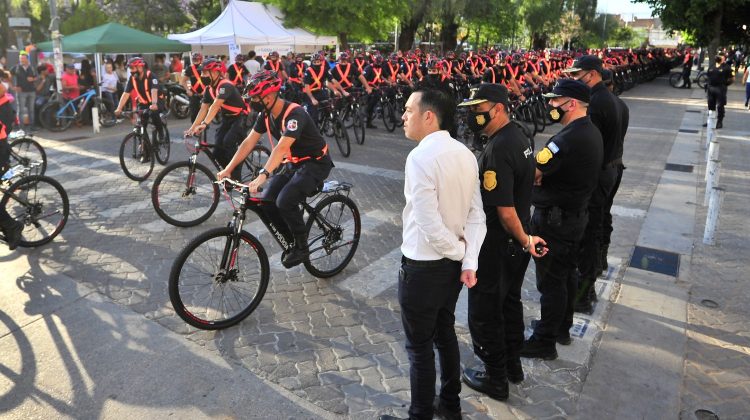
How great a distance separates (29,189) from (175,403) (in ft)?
12.8

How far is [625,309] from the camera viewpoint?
4.93m

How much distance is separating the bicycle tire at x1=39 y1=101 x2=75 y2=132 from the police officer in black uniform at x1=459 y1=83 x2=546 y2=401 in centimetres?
1393

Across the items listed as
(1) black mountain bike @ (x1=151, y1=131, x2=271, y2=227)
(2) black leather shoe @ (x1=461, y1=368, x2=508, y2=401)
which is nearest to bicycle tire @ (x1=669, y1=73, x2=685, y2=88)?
(1) black mountain bike @ (x1=151, y1=131, x2=271, y2=227)

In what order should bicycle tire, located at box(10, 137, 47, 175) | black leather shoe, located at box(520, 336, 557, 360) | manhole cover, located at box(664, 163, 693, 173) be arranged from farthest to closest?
manhole cover, located at box(664, 163, 693, 173), bicycle tire, located at box(10, 137, 47, 175), black leather shoe, located at box(520, 336, 557, 360)

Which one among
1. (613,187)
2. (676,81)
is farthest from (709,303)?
(676,81)

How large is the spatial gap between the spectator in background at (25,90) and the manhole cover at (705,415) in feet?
51.0

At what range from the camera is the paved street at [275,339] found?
3570 millimetres

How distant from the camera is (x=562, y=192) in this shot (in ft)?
12.5

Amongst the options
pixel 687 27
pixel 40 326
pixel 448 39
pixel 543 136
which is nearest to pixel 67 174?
pixel 40 326

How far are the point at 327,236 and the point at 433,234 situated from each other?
289cm

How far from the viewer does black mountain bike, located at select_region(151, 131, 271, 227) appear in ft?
22.0

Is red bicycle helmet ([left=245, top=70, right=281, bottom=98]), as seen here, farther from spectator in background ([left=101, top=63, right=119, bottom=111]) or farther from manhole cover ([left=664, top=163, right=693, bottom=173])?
spectator in background ([left=101, top=63, right=119, bottom=111])

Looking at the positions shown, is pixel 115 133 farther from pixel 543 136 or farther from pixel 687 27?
pixel 687 27

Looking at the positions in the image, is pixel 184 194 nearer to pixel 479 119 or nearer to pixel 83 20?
pixel 479 119
